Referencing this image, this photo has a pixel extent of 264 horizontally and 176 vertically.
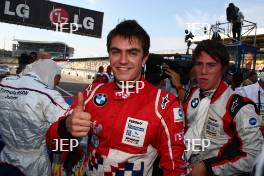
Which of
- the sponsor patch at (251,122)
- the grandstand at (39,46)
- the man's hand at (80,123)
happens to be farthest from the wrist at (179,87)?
the grandstand at (39,46)

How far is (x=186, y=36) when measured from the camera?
9.22 m

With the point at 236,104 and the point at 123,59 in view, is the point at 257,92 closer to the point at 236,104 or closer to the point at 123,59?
the point at 236,104

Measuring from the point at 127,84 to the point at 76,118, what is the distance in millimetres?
464

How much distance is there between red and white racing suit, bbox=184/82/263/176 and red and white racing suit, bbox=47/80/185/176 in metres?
0.56

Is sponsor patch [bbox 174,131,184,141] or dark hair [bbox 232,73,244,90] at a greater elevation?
dark hair [bbox 232,73,244,90]

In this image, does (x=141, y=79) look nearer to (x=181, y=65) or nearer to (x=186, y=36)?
(x=181, y=65)

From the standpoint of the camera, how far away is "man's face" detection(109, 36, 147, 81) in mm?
1946

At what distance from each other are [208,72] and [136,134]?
0.95 metres

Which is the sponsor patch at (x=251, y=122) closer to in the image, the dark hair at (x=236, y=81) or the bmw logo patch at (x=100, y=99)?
the bmw logo patch at (x=100, y=99)

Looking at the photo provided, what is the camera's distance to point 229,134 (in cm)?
230

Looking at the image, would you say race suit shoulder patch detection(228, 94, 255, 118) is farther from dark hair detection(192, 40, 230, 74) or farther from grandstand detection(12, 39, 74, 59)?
grandstand detection(12, 39, 74, 59)

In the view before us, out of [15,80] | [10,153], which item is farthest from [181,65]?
[10,153]

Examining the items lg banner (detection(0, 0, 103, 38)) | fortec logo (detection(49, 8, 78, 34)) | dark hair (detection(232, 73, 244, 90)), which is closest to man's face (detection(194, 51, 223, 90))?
dark hair (detection(232, 73, 244, 90))

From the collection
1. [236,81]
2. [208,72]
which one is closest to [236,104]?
[208,72]
